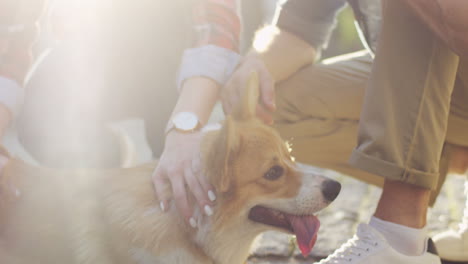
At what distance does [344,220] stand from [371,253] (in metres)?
0.93

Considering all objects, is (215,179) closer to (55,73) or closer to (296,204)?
(296,204)

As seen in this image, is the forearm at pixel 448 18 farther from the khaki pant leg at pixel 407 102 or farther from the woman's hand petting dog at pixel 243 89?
the woman's hand petting dog at pixel 243 89

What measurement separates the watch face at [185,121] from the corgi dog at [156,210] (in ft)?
0.22

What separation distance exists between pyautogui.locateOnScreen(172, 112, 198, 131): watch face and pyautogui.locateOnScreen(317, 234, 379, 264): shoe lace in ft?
2.03

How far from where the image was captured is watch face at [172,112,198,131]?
5.25ft

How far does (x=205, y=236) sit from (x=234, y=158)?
0.78 feet

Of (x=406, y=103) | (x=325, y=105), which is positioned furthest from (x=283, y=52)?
(x=406, y=103)

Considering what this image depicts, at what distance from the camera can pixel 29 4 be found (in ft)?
6.07

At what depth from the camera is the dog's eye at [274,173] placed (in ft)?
5.00

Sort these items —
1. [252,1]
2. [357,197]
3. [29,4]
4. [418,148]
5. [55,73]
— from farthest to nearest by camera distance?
[252,1], [357,197], [55,73], [29,4], [418,148]

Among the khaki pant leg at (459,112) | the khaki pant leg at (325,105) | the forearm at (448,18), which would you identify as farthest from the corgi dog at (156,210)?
the khaki pant leg at (325,105)

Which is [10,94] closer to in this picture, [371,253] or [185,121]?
[185,121]

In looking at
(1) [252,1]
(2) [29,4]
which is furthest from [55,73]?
(1) [252,1]

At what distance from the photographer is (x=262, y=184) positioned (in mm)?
1517
